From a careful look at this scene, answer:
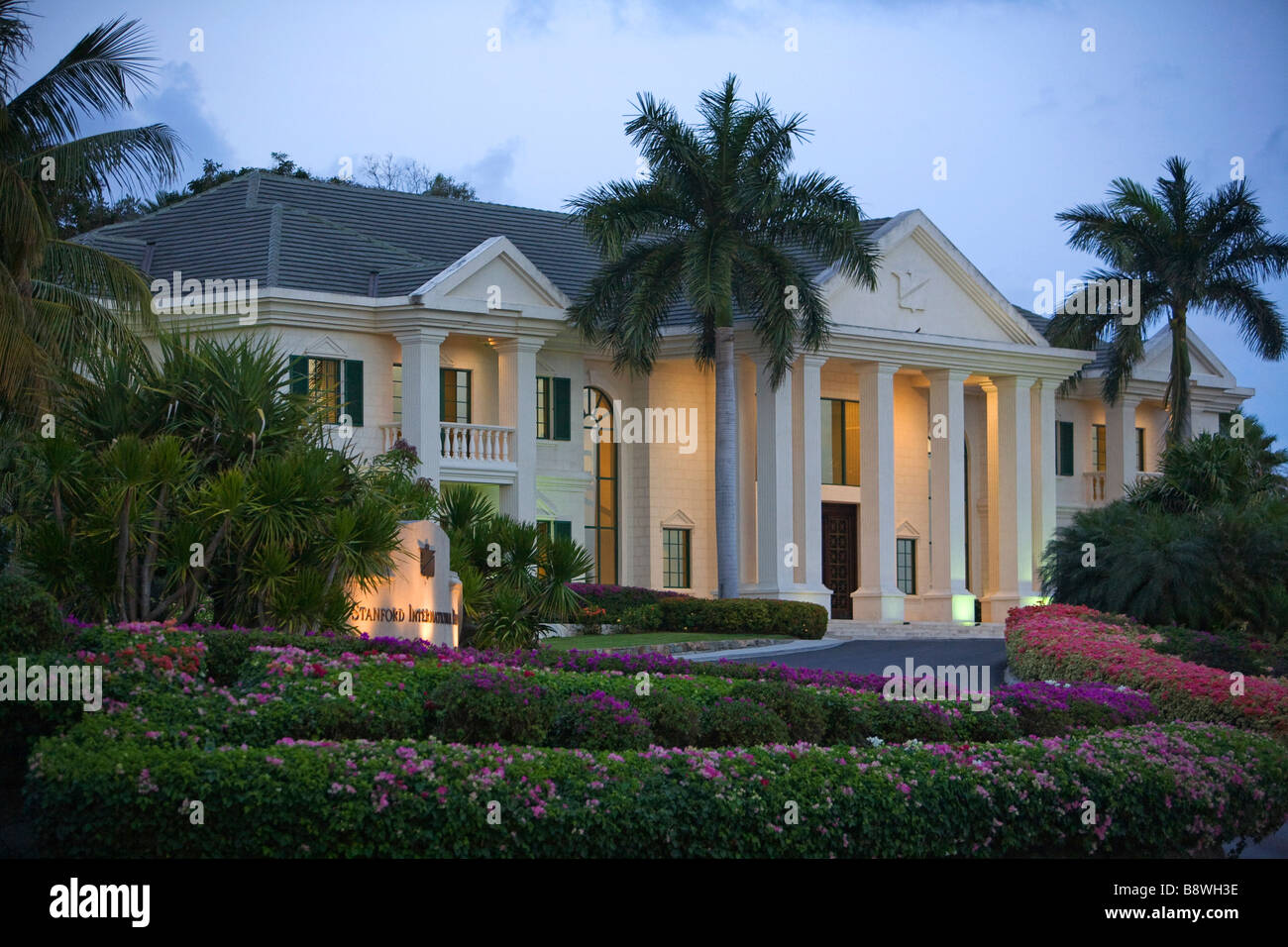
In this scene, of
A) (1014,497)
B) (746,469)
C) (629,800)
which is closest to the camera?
(629,800)

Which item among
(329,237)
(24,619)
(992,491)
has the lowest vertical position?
(24,619)

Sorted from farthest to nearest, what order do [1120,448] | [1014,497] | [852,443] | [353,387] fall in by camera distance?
[1120,448]
[852,443]
[1014,497]
[353,387]

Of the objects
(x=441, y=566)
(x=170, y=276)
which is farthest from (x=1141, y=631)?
(x=170, y=276)

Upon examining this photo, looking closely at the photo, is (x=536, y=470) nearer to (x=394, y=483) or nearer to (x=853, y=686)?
(x=394, y=483)

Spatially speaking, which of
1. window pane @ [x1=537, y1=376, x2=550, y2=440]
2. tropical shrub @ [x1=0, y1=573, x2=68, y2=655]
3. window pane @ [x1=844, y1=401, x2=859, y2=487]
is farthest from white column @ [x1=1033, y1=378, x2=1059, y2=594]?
tropical shrub @ [x1=0, y1=573, x2=68, y2=655]

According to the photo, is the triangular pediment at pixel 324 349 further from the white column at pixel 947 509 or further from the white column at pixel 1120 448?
the white column at pixel 1120 448

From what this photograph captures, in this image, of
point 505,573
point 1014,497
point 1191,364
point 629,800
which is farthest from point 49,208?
point 1191,364

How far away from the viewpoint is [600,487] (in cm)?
3738

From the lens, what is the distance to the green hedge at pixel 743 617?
102 ft

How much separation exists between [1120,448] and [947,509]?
28.0ft

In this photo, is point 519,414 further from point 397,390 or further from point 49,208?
point 49,208

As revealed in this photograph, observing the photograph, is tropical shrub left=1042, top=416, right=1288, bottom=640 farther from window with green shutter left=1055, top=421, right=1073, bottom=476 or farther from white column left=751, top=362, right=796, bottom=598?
window with green shutter left=1055, top=421, right=1073, bottom=476

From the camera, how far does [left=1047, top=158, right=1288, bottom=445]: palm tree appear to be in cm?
Answer: 3659
